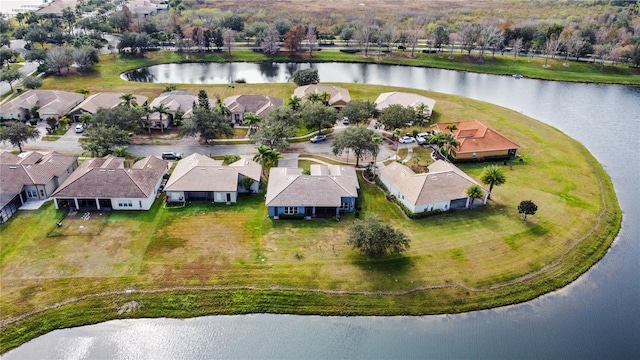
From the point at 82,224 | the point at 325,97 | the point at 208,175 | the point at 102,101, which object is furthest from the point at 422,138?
the point at 102,101

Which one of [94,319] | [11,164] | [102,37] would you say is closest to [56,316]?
[94,319]

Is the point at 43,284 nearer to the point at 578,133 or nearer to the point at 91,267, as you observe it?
the point at 91,267

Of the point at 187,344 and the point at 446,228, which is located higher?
the point at 446,228

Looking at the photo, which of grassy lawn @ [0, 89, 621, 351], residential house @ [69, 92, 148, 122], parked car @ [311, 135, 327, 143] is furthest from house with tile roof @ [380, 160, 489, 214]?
residential house @ [69, 92, 148, 122]

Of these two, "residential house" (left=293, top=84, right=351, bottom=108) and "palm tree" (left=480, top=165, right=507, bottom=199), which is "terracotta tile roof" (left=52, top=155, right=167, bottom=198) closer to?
"residential house" (left=293, top=84, right=351, bottom=108)

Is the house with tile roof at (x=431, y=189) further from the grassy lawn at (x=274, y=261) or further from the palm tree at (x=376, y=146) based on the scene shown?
the palm tree at (x=376, y=146)
